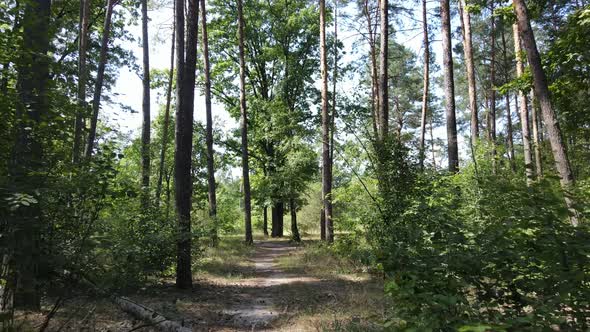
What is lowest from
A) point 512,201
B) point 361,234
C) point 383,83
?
point 361,234

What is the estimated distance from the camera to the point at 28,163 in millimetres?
4148

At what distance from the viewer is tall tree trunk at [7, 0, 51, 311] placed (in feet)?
12.5

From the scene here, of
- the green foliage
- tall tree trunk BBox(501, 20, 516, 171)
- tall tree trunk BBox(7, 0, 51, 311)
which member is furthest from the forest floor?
tall tree trunk BBox(501, 20, 516, 171)

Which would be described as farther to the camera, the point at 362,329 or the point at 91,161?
the point at 362,329

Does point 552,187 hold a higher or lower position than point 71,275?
higher

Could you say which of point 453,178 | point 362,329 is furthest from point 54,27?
point 453,178

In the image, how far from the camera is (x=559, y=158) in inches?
303

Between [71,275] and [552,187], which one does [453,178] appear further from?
[71,275]

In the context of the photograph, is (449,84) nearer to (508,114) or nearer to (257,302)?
(257,302)

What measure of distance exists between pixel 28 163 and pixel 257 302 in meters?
5.34

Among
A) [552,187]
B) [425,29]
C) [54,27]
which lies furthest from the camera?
[425,29]

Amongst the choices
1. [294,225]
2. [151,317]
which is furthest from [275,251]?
[151,317]

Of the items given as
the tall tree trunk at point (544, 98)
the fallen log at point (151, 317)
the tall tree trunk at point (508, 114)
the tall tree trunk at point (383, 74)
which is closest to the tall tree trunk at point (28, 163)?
the fallen log at point (151, 317)

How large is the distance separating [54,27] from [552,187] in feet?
19.1
